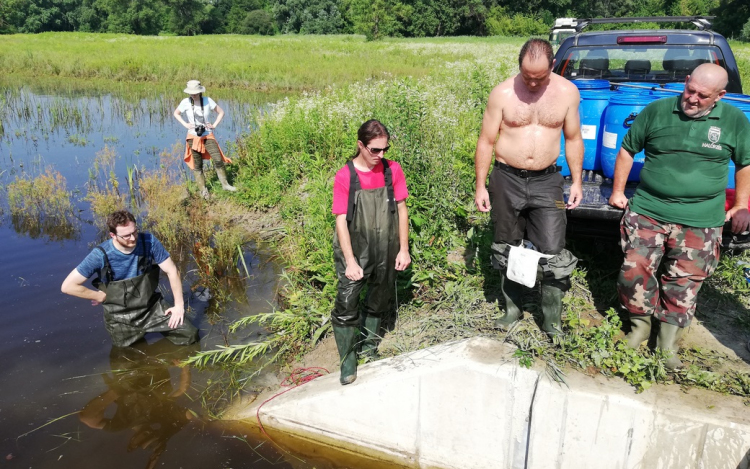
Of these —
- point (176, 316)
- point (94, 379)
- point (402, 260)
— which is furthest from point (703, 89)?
point (94, 379)

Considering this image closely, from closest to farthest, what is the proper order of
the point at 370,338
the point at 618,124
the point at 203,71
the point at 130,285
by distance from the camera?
the point at 370,338
the point at 618,124
the point at 130,285
the point at 203,71

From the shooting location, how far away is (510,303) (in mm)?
4082

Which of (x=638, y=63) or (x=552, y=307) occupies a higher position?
(x=638, y=63)

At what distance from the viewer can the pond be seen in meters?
3.98

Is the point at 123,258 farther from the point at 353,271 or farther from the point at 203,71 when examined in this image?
the point at 203,71

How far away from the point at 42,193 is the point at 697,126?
339 inches

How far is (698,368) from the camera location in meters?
3.47

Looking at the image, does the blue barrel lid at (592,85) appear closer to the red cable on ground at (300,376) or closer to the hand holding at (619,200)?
the hand holding at (619,200)

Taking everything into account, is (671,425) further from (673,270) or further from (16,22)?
(16,22)

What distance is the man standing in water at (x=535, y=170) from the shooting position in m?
3.63

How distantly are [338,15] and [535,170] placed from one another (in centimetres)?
7925

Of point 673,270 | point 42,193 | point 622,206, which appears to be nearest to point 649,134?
point 622,206

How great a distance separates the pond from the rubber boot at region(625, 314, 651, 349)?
254 cm

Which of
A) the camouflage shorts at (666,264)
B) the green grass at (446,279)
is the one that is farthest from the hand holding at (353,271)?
the camouflage shorts at (666,264)
